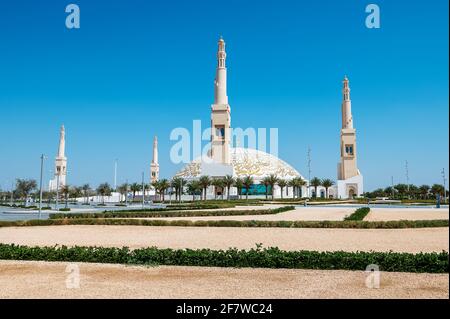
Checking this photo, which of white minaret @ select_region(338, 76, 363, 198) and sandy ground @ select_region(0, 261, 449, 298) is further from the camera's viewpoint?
white minaret @ select_region(338, 76, 363, 198)

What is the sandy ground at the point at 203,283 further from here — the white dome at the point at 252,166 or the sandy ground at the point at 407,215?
the white dome at the point at 252,166

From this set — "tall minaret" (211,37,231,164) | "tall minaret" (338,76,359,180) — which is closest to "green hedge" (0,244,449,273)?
"tall minaret" (211,37,231,164)

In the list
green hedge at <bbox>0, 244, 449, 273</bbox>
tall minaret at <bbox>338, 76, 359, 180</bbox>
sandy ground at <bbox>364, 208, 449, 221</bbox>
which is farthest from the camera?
tall minaret at <bbox>338, 76, 359, 180</bbox>

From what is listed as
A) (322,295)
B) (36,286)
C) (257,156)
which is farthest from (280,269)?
(257,156)

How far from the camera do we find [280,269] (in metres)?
11.2

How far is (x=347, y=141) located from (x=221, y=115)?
28776mm

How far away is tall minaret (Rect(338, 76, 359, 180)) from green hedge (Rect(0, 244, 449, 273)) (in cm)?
7861

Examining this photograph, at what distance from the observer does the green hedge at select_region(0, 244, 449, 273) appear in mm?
10797

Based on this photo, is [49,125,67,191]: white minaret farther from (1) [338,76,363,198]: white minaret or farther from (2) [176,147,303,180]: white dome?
(1) [338,76,363,198]: white minaret

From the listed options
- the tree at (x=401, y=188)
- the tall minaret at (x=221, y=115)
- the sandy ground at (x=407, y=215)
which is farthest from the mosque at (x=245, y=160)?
the sandy ground at (x=407, y=215)

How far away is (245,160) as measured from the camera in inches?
3976

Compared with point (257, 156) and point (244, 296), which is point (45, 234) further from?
point (257, 156)

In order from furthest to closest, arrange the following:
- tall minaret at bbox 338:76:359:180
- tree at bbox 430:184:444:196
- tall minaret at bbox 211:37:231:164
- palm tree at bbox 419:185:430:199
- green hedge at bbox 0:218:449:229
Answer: tall minaret at bbox 338:76:359:180
palm tree at bbox 419:185:430:199
tree at bbox 430:184:444:196
tall minaret at bbox 211:37:231:164
green hedge at bbox 0:218:449:229
